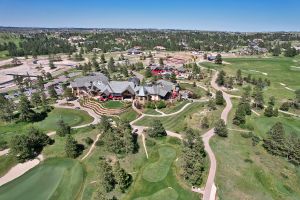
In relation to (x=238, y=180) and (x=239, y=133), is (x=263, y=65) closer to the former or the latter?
(x=239, y=133)

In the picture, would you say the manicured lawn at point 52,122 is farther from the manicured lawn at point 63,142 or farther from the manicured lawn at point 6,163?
the manicured lawn at point 6,163

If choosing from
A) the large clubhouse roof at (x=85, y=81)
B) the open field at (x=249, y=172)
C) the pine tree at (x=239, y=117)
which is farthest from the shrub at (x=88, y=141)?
the pine tree at (x=239, y=117)

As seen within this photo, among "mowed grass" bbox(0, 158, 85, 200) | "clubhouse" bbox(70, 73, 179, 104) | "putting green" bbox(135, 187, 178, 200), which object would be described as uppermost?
Answer: "clubhouse" bbox(70, 73, 179, 104)

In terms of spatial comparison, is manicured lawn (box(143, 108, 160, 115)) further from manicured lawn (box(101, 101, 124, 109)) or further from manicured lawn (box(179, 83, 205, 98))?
manicured lawn (box(179, 83, 205, 98))

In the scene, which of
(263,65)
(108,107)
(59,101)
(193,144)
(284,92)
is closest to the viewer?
(193,144)

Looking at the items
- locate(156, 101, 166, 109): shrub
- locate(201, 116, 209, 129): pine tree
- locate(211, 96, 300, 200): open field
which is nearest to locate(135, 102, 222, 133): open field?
locate(201, 116, 209, 129): pine tree

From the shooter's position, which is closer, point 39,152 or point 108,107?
point 39,152

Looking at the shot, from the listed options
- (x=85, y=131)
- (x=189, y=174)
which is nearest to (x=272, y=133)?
(x=189, y=174)
